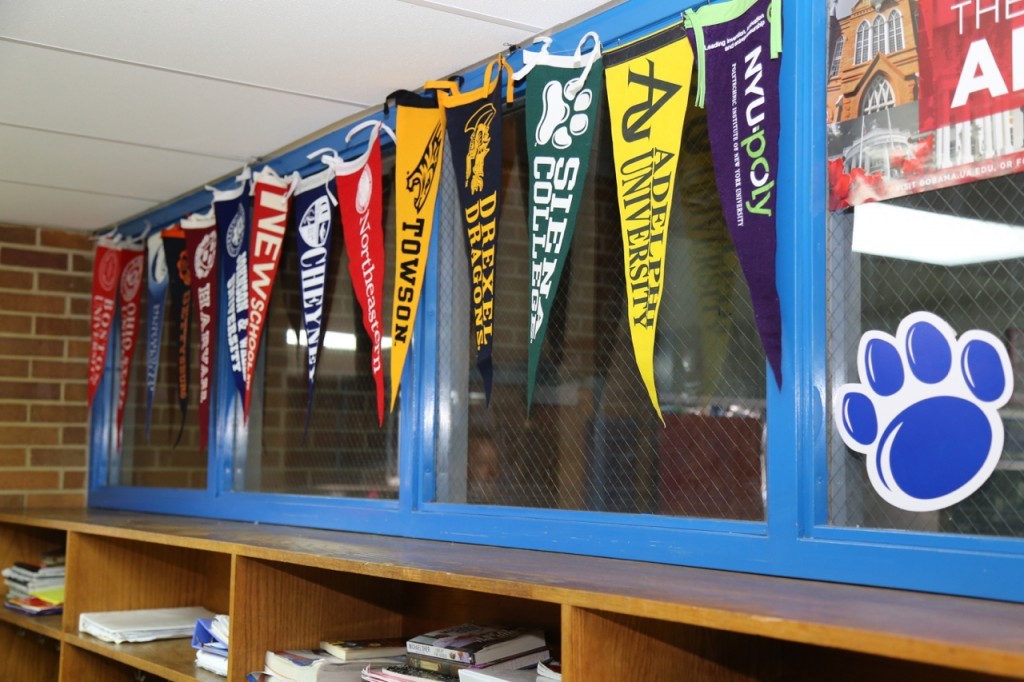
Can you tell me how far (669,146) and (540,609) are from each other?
106 centimetres

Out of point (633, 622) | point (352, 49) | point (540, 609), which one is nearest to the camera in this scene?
point (633, 622)

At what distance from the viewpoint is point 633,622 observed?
5.67 ft

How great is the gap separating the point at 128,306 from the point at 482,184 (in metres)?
2.55

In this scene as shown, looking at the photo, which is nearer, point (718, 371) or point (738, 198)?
point (738, 198)

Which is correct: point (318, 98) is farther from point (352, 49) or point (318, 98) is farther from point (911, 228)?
point (911, 228)

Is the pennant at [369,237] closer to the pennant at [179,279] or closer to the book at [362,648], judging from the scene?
the book at [362,648]

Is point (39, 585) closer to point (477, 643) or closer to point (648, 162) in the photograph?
point (477, 643)

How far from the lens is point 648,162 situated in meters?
2.21

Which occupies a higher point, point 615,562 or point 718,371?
point 718,371

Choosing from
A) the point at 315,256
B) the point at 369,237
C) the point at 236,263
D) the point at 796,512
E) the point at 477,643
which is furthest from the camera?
the point at 236,263

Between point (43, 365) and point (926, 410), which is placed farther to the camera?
point (43, 365)

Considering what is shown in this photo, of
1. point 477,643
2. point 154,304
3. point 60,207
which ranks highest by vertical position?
point 60,207

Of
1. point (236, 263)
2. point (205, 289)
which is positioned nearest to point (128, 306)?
point (205, 289)

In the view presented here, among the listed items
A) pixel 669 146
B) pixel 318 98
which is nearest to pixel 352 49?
pixel 318 98
